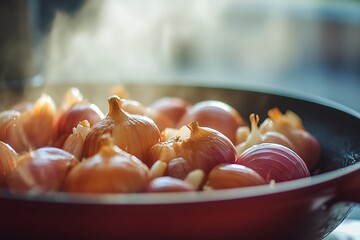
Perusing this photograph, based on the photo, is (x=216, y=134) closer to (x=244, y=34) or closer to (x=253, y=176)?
(x=253, y=176)

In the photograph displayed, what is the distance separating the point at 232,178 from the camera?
0.60 metres

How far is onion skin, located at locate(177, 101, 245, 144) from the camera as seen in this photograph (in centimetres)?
87

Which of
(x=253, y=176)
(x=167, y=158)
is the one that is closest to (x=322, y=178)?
(x=253, y=176)

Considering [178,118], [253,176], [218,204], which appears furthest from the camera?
[178,118]

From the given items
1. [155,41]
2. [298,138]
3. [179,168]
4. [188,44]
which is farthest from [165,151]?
[188,44]

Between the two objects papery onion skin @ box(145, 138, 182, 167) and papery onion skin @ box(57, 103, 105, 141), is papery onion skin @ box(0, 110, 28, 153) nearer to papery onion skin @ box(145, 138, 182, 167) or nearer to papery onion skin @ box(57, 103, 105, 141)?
papery onion skin @ box(57, 103, 105, 141)

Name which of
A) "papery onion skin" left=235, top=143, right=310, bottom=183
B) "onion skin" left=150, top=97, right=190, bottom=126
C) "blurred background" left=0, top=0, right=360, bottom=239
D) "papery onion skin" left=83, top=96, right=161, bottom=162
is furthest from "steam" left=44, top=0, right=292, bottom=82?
"papery onion skin" left=235, top=143, right=310, bottom=183

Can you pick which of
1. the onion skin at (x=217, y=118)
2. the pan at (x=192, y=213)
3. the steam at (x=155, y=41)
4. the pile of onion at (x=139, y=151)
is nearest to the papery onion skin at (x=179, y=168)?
the pile of onion at (x=139, y=151)

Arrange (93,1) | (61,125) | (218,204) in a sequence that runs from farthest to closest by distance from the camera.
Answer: (93,1) < (61,125) < (218,204)

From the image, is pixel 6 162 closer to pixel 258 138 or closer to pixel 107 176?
pixel 107 176

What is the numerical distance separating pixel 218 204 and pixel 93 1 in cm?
96

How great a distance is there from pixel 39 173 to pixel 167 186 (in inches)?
5.2

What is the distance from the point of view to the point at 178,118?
953 millimetres

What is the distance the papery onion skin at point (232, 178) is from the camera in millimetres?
598
